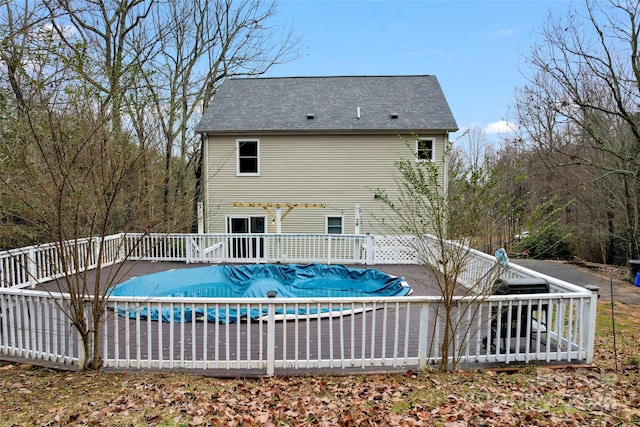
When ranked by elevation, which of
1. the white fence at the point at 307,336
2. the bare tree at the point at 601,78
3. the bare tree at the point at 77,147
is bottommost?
the white fence at the point at 307,336

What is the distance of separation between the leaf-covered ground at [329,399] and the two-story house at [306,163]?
10038 mm

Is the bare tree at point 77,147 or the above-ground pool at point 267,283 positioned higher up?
the bare tree at point 77,147

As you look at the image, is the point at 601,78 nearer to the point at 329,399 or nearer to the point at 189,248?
the point at 329,399

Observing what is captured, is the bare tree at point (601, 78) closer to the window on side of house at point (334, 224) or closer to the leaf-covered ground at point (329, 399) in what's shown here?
the window on side of house at point (334, 224)

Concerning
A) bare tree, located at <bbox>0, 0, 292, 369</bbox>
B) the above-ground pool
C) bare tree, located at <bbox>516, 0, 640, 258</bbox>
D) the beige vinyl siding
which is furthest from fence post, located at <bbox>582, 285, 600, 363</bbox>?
the beige vinyl siding

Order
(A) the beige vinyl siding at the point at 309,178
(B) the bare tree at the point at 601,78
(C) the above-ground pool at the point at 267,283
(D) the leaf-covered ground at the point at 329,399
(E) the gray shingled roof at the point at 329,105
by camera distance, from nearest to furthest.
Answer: (D) the leaf-covered ground at the point at 329,399
(C) the above-ground pool at the point at 267,283
(B) the bare tree at the point at 601,78
(E) the gray shingled roof at the point at 329,105
(A) the beige vinyl siding at the point at 309,178

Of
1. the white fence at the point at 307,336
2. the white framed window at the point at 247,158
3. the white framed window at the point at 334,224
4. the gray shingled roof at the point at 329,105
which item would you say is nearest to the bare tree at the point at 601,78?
the gray shingled roof at the point at 329,105

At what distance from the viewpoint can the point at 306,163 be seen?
14477 millimetres

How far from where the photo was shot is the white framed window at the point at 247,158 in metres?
14.6

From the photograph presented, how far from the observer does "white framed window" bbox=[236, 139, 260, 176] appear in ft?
47.8

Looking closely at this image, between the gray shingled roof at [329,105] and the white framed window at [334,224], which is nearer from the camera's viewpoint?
the gray shingled roof at [329,105]

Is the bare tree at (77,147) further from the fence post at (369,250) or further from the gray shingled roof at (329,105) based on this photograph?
the gray shingled roof at (329,105)

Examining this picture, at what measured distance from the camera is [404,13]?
13.6 metres

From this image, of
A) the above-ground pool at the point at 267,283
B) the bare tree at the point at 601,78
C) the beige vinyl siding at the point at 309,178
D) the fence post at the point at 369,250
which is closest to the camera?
the above-ground pool at the point at 267,283
